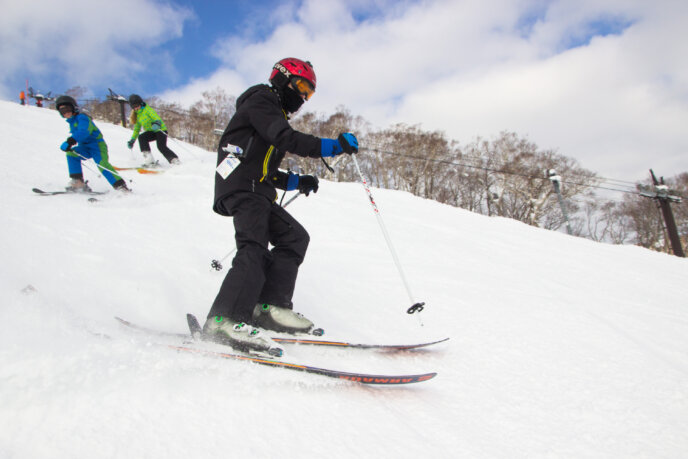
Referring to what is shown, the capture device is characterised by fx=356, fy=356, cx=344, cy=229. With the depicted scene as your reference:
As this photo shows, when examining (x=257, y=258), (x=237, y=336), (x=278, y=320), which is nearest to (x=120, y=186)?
(x=278, y=320)

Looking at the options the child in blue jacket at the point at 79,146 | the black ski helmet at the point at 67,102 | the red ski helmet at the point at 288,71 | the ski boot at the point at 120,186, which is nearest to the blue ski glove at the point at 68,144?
the child in blue jacket at the point at 79,146

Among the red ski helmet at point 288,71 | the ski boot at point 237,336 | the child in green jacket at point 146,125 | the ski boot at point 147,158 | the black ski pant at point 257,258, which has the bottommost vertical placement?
the ski boot at point 237,336

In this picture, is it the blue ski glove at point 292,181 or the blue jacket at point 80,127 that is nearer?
the blue ski glove at point 292,181

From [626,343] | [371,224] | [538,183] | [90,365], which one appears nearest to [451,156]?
[538,183]

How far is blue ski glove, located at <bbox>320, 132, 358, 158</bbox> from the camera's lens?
2371 mm

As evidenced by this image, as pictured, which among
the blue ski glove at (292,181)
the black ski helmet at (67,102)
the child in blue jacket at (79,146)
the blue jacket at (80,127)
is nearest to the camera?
the blue ski glove at (292,181)

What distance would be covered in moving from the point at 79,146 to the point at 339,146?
6.00m

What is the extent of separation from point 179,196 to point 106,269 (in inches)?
149

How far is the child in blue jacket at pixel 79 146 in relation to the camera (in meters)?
5.90

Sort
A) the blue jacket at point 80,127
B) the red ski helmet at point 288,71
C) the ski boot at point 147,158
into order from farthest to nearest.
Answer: the ski boot at point 147,158, the blue jacket at point 80,127, the red ski helmet at point 288,71

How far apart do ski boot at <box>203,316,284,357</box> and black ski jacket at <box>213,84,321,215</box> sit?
30.5 inches

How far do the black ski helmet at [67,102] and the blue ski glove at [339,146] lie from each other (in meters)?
5.74

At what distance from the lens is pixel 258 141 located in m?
2.36

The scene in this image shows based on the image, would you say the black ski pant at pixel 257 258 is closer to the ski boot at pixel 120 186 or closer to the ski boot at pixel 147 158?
the ski boot at pixel 120 186
